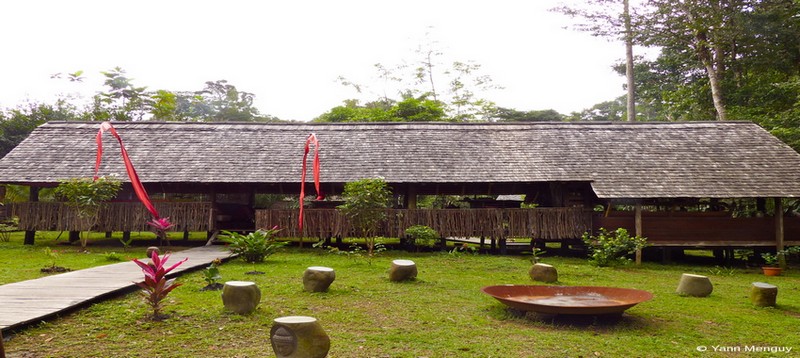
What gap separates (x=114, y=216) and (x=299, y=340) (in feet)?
43.6

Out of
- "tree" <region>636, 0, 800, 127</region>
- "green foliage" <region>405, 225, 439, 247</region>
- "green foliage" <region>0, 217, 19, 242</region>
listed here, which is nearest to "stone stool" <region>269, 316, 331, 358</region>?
"green foliage" <region>405, 225, 439, 247</region>

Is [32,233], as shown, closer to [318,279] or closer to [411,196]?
[411,196]

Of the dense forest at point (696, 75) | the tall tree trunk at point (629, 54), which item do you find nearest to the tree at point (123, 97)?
the dense forest at point (696, 75)

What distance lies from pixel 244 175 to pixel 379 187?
4551 millimetres

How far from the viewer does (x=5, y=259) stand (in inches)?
492

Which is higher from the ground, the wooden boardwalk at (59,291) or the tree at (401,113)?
the tree at (401,113)

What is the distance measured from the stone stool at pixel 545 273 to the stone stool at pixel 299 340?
20.5ft

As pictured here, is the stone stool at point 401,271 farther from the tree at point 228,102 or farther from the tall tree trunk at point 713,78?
the tree at point 228,102

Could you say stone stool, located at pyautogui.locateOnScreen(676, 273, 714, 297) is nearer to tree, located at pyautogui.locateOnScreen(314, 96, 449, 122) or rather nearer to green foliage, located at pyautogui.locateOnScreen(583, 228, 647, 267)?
green foliage, located at pyautogui.locateOnScreen(583, 228, 647, 267)

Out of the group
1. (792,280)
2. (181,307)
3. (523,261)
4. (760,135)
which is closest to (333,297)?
(181,307)

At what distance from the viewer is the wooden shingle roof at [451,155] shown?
50.2 ft

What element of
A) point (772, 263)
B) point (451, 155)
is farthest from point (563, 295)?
point (772, 263)

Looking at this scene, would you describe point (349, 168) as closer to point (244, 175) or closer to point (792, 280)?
point (244, 175)

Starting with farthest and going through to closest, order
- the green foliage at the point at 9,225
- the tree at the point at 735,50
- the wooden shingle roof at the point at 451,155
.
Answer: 1. the tree at the point at 735,50
2. the wooden shingle roof at the point at 451,155
3. the green foliage at the point at 9,225
